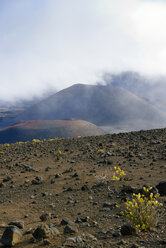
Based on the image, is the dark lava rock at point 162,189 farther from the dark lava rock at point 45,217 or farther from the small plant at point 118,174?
the dark lava rock at point 45,217

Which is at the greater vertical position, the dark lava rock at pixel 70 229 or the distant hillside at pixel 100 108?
the distant hillside at pixel 100 108

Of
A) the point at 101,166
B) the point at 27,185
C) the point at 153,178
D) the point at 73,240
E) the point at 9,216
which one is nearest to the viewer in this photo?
the point at 73,240

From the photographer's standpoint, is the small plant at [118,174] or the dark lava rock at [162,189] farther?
the small plant at [118,174]

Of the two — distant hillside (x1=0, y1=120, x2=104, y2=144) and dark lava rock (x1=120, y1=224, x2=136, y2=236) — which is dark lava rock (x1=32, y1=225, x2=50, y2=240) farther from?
distant hillside (x1=0, y1=120, x2=104, y2=144)

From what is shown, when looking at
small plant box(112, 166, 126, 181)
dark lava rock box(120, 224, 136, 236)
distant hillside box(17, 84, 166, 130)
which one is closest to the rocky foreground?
dark lava rock box(120, 224, 136, 236)

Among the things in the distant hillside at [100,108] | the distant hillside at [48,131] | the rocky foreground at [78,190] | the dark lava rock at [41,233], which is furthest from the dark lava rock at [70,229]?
the distant hillside at [100,108]

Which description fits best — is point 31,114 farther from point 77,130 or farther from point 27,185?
point 27,185

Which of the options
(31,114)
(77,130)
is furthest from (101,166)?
(31,114)

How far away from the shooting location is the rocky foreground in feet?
13.4

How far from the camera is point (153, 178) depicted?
307 inches

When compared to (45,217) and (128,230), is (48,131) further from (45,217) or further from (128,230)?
(128,230)

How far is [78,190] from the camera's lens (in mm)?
7375

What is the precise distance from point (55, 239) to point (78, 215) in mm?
1312

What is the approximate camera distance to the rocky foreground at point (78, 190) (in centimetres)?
407
